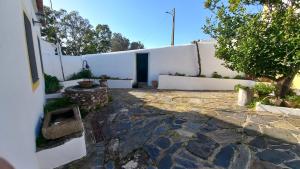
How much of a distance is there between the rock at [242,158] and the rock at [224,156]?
11 cm

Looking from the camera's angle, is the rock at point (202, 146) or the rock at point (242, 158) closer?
the rock at point (242, 158)

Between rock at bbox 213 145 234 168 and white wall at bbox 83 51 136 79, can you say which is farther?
white wall at bbox 83 51 136 79

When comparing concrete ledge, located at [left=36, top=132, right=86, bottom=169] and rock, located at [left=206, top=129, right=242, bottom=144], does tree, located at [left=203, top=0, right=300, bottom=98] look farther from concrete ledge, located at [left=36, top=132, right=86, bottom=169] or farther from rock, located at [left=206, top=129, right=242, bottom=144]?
concrete ledge, located at [left=36, top=132, right=86, bottom=169]

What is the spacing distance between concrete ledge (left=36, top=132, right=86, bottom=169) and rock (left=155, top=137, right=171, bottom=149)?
168 cm

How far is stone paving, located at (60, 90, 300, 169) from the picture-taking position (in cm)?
365

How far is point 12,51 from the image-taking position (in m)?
2.62

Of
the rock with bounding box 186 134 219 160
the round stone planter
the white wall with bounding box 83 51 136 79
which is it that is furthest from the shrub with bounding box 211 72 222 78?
the rock with bounding box 186 134 219 160

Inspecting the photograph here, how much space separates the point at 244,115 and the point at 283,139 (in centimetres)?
163

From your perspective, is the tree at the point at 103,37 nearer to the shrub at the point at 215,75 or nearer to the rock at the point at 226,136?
the shrub at the point at 215,75

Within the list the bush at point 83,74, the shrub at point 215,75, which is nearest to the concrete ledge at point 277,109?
the shrub at point 215,75

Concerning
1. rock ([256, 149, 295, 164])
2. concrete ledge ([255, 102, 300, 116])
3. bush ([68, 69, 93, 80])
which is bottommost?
rock ([256, 149, 295, 164])

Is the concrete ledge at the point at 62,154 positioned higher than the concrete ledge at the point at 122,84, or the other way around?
the concrete ledge at the point at 122,84

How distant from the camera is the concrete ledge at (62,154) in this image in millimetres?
3459

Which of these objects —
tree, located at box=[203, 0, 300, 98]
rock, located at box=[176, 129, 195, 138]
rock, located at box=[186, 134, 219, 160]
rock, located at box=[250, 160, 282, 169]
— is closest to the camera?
rock, located at box=[250, 160, 282, 169]
